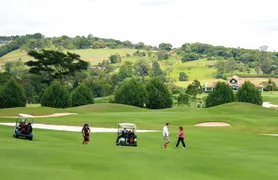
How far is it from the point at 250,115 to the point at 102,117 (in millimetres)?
25540

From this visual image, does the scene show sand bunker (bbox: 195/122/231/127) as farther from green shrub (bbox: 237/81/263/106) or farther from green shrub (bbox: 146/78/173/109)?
green shrub (bbox: 237/81/263/106)

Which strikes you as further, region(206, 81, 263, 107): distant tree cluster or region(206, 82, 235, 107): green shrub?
region(206, 81, 263, 107): distant tree cluster

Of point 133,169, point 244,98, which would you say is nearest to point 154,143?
point 133,169

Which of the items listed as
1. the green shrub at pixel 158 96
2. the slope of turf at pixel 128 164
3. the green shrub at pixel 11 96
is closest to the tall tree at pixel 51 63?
the green shrub at pixel 158 96

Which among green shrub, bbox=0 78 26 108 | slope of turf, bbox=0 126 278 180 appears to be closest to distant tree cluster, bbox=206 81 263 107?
green shrub, bbox=0 78 26 108

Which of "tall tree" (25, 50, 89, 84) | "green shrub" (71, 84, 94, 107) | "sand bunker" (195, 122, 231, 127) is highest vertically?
"tall tree" (25, 50, 89, 84)

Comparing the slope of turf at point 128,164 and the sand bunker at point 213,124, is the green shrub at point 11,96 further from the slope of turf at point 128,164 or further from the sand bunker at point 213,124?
the slope of turf at point 128,164

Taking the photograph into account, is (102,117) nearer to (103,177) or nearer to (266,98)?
(103,177)

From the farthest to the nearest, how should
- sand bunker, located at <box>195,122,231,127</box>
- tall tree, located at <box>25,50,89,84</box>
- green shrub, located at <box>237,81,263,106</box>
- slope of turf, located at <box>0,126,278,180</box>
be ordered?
tall tree, located at <box>25,50,89,84</box>, green shrub, located at <box>237,81,263,106</box>, sand bunker, located at <box>195,122,231,127</box>, slope of turf, located at <box>0,126,278,180</box>

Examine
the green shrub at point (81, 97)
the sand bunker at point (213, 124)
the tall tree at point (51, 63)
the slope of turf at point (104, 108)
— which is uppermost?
the tall tree at point (51, 63)

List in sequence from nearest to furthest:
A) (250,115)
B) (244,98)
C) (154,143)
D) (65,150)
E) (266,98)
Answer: (65,150) < (154,143) < (250,115) < (244,98) < (266,98)

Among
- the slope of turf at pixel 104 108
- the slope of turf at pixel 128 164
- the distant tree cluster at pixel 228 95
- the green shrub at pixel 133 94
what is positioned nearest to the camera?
the slope of turf at pixel 128 164

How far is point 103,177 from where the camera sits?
23.7 metres

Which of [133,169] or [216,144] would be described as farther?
[216,144]
